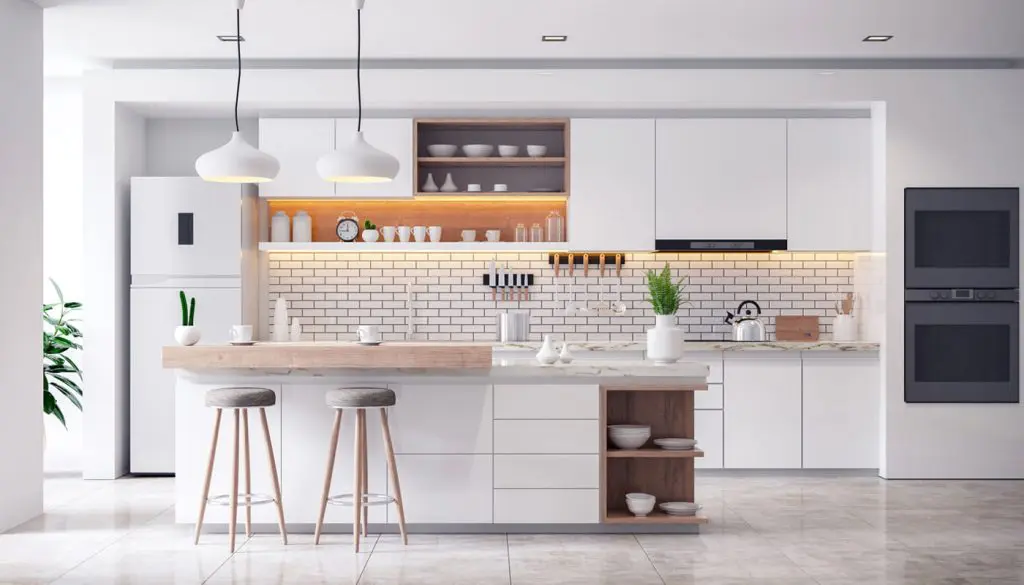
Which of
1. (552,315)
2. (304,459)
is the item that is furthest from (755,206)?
(304,459)

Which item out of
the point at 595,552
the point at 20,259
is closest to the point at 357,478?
the point at 595,552

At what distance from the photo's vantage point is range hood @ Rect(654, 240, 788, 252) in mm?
7242

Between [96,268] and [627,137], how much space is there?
3650 millimetres

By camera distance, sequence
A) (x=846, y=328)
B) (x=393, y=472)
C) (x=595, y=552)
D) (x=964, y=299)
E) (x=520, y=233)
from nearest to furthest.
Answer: (x=595, y=552), (x=393, y=472), (x=964, y=299), (x=846, y=328), (x=520, y=233)

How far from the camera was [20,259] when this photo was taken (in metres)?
5.48

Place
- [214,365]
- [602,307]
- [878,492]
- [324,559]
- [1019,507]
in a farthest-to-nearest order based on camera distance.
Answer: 1. [602,307]
2. [878,492]
3. [1019,507]
4. [214,365]
5. [324,559]

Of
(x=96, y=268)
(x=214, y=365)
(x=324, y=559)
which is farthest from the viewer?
(x=96, y=268)

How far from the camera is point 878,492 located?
646 cm

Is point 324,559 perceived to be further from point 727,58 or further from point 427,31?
point 727,58

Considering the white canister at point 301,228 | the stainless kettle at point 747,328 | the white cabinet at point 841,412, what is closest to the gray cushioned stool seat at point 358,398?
the white canister at point 301,228

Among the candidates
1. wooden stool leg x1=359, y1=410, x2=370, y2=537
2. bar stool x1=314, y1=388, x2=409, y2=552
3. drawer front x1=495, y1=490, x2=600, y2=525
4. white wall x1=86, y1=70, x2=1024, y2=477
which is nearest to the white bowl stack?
drawer front x1=495, y1=490, x2=600, y2=525

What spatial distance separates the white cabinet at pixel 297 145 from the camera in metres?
7.21

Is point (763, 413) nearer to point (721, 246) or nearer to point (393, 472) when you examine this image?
point (721, 246)

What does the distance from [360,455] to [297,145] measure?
2.97 meters
